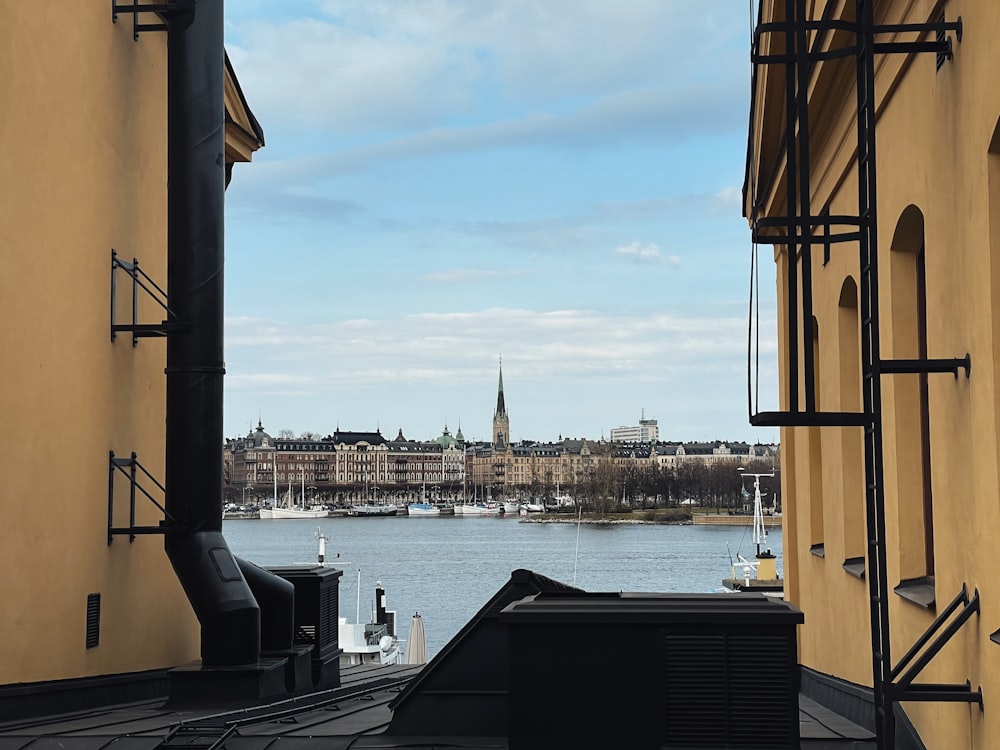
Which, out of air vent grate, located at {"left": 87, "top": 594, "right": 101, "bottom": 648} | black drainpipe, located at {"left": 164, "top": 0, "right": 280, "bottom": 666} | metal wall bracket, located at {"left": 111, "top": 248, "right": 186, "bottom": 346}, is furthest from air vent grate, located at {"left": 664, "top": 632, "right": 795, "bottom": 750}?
metal wall bracket, located at {"left": 111, "top": 248, "right": 186, "bottom": 346}

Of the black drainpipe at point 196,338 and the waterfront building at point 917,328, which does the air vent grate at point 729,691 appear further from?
the black drainpipe at point 196,338

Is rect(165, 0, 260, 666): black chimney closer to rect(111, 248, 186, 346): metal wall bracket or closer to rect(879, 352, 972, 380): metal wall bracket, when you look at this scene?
rect(111, 248, 186, 346): metal wall bracket

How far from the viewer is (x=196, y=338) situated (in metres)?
12.2

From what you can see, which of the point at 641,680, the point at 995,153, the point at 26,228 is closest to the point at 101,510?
the point at 26,228

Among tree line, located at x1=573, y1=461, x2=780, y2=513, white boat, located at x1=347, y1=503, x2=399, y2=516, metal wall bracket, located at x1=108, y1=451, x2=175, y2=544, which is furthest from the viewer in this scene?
white boat, located at x1=347, y1=503, x2=399, y2=516

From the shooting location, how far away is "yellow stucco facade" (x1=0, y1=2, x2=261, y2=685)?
34.0ft

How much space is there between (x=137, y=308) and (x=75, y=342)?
1.38 meters

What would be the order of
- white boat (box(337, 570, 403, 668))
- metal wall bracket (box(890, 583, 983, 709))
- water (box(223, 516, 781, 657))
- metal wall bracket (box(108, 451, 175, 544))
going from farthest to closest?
water (box(223, 516, 781, 657)), white boat (box(337, 570, 403, 668)), metal wall bracket (box(108, 451, 175, 544)), metal wall bracket (box(890, 583, 983, 709))

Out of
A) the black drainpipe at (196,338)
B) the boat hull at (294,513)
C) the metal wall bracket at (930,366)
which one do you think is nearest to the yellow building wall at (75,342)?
the black drainpipe at (196,338)

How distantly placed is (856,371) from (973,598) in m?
5.09

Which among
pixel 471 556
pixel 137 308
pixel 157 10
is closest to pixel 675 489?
pixel 471 556

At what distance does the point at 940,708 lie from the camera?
7.31 m

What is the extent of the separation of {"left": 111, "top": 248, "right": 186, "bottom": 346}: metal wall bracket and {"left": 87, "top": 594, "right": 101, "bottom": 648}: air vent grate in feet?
7.79

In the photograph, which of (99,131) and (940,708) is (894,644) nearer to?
(940,708)
